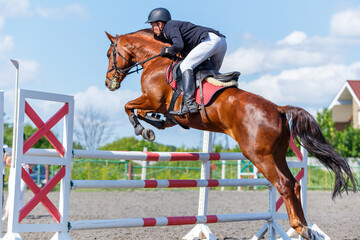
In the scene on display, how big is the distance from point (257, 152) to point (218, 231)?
300 cm

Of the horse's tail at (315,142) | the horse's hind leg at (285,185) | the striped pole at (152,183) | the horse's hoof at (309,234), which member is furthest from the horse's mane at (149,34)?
the horse's hoof at (309,234)

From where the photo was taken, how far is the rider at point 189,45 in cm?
542

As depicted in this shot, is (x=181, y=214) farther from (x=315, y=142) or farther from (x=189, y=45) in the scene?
(x=315, y=142)

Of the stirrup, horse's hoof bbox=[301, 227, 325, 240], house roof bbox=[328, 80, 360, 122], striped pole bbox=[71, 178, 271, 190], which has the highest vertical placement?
house roof bbox=[328, 80, 360, 122]

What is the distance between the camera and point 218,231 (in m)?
7.65

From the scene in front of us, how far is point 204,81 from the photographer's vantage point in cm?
549

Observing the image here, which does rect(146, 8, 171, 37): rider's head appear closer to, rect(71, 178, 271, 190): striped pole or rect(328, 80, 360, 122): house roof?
rect(71, 178, 271, 190): striped pole

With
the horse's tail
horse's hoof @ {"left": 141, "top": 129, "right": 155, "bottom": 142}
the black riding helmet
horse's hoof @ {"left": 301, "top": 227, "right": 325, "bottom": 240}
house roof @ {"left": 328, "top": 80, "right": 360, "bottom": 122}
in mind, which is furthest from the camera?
house roof @ {"left": 328, "top": 80, "right": 360, "bottom": 122}

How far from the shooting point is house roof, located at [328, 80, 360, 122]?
2812 centimetres

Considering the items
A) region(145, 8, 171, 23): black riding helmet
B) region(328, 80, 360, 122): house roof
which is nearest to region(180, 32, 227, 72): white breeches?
region(145, 8, 171, 23): black riding helmet

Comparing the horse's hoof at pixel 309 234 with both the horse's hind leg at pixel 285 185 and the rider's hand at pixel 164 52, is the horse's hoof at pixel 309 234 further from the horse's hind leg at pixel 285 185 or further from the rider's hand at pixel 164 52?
the rider's hand at pixel 164 52

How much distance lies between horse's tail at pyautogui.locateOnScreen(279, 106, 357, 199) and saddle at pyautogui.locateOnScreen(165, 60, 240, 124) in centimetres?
67

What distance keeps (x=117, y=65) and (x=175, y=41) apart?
132 cm

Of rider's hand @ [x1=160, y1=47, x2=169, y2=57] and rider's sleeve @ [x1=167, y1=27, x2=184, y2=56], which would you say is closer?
rider's sleeve @ [x1=167, y1=27, x2=184, y2=56]
